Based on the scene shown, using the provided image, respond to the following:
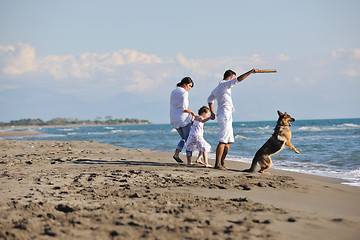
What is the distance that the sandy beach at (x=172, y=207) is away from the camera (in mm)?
2658

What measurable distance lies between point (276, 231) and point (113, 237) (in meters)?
1.37

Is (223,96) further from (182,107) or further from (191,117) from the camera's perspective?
(191,117)

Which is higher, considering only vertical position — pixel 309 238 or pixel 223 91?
pixel 223 91

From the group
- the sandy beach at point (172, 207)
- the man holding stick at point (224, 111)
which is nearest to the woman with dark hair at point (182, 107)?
the man holding stick at point (224, 111)

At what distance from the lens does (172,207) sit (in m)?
3.36

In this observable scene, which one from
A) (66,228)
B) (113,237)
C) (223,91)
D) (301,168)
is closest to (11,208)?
(66,228)

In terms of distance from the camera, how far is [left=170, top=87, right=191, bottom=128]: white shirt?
725cm

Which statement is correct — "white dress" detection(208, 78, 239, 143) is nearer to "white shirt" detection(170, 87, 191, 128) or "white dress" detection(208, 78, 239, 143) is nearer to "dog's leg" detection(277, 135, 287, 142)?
"white shirt" detection(170, 87, 191, 128)

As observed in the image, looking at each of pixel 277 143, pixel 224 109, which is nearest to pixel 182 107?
pixel 224 109

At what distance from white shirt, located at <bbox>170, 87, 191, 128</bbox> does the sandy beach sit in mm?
1881

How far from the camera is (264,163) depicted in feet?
20.1

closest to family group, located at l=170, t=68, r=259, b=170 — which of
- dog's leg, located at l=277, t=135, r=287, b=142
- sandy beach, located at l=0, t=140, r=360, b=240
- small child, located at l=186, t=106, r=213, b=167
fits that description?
small child, located at l=186, t=106, r=213, b=167

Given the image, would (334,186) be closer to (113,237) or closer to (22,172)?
(113,237)

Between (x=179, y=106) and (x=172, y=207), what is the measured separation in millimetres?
4172
